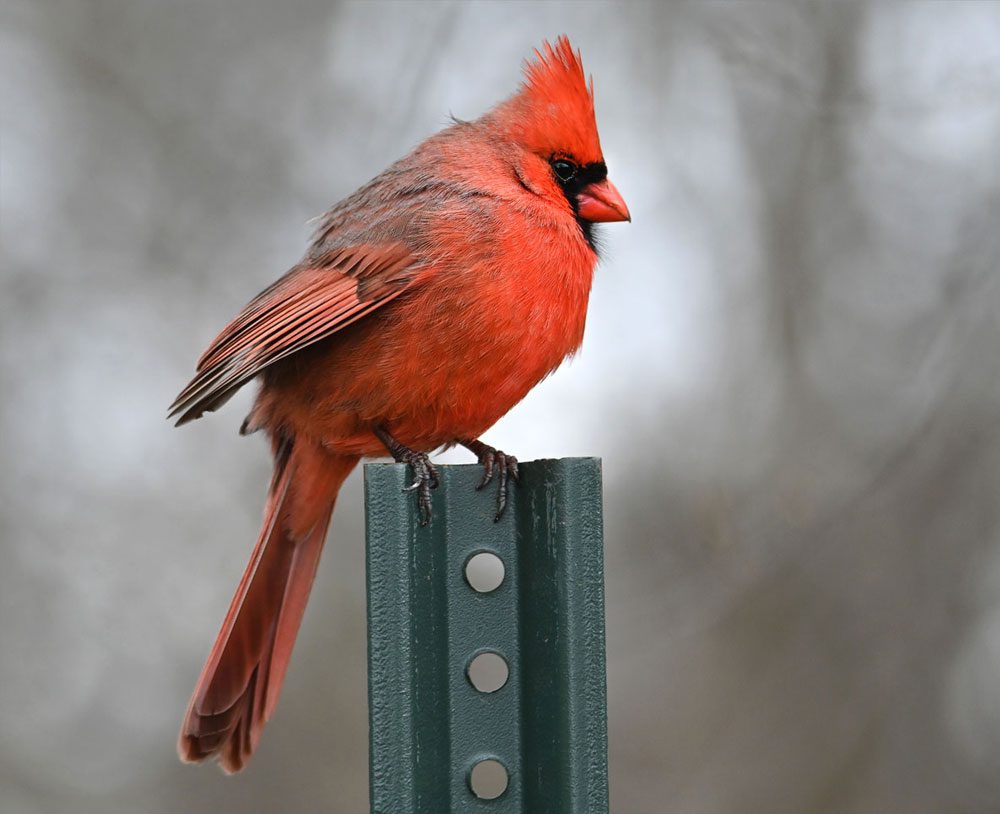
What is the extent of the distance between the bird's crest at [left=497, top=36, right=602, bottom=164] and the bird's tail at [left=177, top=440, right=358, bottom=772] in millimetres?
914

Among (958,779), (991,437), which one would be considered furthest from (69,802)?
(991,437)

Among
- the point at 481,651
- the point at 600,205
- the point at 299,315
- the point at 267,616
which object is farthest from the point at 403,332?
the point at 481,651

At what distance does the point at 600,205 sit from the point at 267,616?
125 centimetres

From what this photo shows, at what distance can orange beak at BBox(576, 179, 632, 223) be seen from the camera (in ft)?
10.1

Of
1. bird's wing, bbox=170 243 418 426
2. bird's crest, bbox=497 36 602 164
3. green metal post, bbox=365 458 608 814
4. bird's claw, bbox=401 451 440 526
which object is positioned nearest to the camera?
green metal post, bbox=365 458 608 814

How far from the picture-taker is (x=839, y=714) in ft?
17.2

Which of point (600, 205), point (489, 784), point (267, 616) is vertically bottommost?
point (489, 784)

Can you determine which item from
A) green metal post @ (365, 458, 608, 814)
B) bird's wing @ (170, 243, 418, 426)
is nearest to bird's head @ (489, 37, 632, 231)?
bird's wing @ (170, 243, 418, 426)

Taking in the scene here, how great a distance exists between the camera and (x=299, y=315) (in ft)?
9.48

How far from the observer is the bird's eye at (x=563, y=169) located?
3115 mm

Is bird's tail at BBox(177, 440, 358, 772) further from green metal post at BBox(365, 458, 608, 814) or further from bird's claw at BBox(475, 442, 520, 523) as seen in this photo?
green metal post at BBox(365, 458, 608, 814)

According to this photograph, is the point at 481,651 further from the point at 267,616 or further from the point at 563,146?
the point at 563,146

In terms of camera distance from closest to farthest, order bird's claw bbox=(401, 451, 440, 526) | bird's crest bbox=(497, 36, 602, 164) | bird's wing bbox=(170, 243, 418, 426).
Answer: bird's claw bbox=(401, 451, 440, 526)
bird's wing bbox=(170, 243, 418, 426)
bird's crest bbox=(497, 36, 602, 164)

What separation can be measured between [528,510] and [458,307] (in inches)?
34.6
